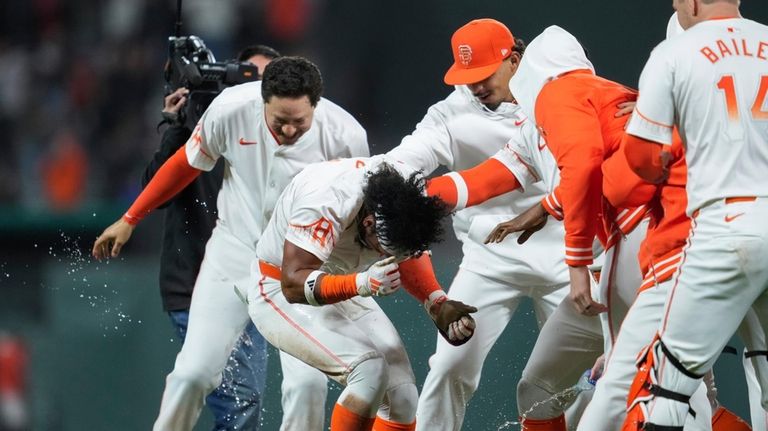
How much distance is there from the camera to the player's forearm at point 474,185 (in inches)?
168

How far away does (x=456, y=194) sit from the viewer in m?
4.27

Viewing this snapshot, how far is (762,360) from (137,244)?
3992 mm

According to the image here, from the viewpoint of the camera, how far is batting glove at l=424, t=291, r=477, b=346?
3891mm

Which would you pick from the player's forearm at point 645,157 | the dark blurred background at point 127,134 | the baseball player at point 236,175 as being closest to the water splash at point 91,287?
the dark blurred background at point 127,134

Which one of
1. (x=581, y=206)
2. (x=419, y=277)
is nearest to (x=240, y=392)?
(x=419, y=277)

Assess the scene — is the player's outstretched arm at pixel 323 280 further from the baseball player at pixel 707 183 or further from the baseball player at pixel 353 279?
the baseball player at pixel 707 183

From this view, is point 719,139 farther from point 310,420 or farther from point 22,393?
point 22,393

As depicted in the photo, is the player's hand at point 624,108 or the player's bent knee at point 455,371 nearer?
the player's hand at point 624,108

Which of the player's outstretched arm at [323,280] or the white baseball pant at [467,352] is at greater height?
the player's outstretched arm at [323,280]

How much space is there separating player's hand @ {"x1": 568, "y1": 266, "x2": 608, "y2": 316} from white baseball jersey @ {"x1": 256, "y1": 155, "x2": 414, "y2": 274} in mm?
672

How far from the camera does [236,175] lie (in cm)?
504

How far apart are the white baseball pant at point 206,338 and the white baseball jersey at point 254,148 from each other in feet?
0.59

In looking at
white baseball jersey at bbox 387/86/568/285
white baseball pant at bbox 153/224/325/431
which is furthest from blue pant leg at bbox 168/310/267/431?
white baseball jersey at bbox 387/86/568/285

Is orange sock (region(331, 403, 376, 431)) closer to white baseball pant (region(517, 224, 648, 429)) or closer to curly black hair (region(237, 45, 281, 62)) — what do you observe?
white baseball pant (region(517, 224, 648, 429))
